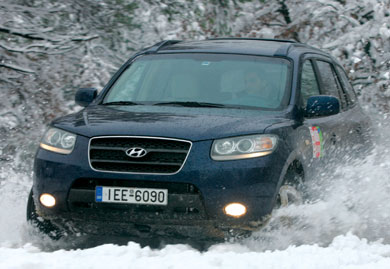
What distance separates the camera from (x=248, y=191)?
4.98 metres

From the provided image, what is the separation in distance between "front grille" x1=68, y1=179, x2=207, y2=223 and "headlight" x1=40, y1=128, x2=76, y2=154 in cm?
29

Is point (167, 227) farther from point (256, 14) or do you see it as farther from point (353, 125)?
point (256, 14)

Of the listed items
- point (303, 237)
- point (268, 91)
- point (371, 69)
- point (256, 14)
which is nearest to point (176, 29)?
point (256, 14)

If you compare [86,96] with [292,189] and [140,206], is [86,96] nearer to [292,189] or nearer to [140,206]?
[140,206]

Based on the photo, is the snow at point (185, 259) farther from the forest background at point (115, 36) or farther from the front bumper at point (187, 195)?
the forest background at point (115, 36)

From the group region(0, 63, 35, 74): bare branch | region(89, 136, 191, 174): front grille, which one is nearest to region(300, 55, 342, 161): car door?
region(89, 136, 191, 174): front grille

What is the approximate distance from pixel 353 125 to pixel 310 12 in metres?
7.89

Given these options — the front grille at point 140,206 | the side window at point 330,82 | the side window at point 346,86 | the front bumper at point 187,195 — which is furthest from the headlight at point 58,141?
the side window at point 346,86

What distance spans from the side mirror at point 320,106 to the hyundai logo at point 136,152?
1.59m

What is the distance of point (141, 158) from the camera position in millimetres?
5082

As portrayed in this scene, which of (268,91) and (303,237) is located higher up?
(268,91)

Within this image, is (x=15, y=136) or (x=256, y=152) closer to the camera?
(x=256, y=152)

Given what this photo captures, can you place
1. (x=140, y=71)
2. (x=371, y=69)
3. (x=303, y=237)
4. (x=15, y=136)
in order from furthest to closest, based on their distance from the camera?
A: 1. (x=371, y=69)
2. (x=15, y=136)
3. (x=140, y=71)
4. (x=303, y=237)

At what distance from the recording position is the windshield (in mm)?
6109
